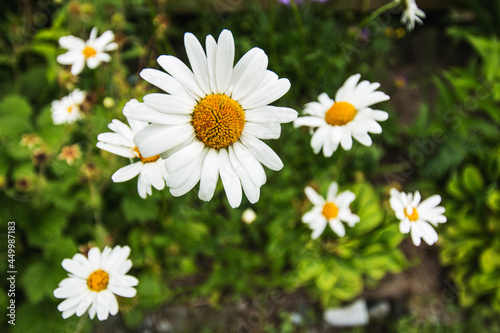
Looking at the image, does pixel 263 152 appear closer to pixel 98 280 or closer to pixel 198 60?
pixel 198 60

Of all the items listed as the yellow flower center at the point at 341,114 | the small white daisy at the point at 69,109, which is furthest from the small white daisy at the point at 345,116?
the small white daisy at the point at 69,109

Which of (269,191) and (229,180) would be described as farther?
(269,191)

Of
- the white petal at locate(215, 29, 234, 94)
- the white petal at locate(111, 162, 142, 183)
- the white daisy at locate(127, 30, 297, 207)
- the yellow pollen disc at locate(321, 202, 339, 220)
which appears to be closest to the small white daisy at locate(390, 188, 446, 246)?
the yellow pollen disc at locate(321, 202, 339, 220)

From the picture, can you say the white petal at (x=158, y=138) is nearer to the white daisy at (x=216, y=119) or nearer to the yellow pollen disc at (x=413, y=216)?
the white daisy at (x=216, y=119)

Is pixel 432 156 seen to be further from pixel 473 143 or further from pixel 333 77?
pixel 333 77

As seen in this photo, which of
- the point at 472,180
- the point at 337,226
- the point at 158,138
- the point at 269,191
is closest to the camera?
the point at 158,138

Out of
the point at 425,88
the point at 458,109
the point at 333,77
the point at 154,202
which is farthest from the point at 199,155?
the point at 425,88

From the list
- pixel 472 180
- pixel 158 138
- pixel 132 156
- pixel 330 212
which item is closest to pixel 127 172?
pixel 132 156
